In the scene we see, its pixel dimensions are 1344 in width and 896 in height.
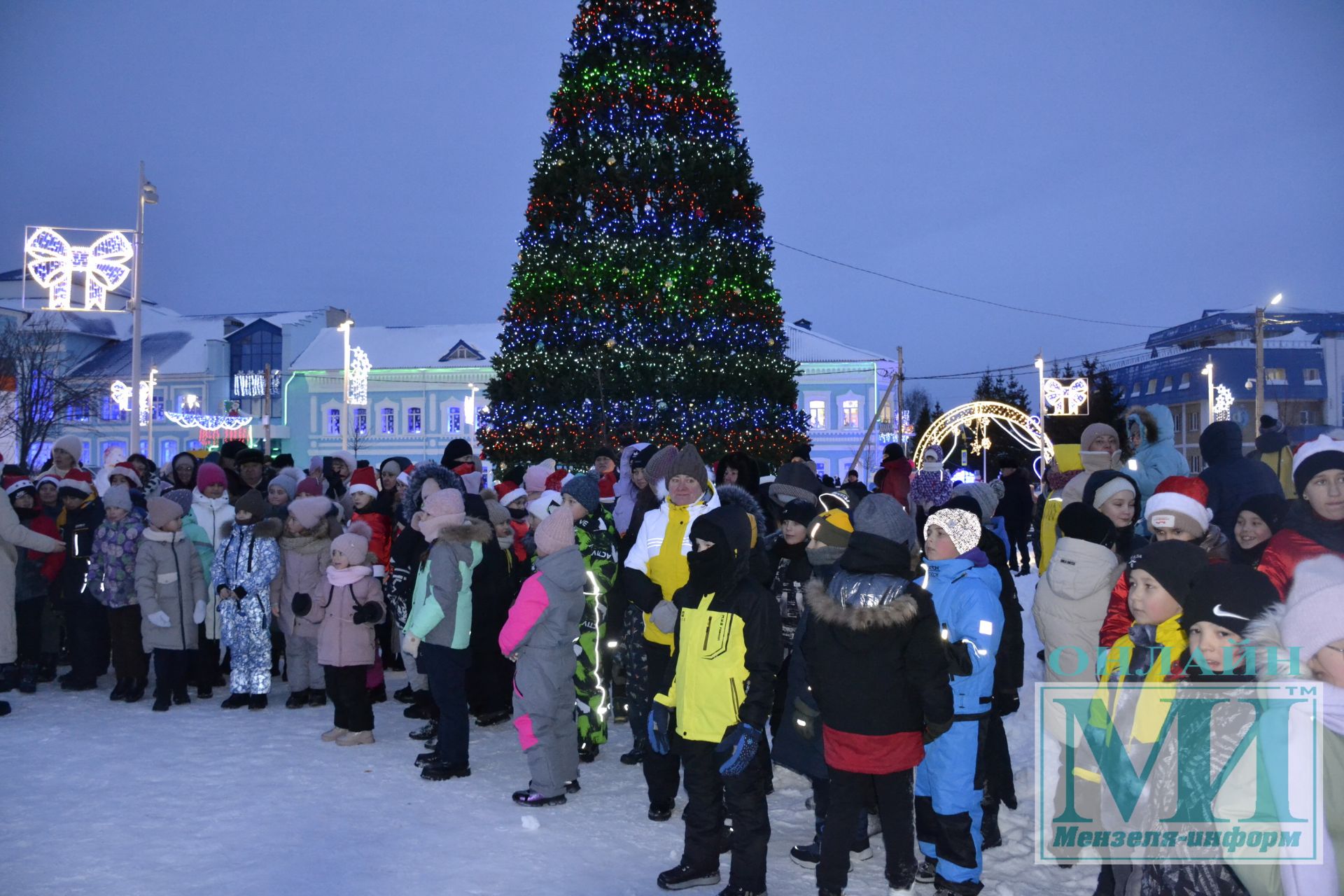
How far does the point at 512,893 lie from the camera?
4.39 metres

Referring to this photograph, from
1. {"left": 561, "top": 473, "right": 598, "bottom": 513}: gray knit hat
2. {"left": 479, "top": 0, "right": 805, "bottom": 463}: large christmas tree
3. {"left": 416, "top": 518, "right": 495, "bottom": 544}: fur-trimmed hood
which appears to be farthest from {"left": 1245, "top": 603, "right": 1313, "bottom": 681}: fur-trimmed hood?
{"left": 479, "top": 0, "right": 805, "bottom": 463}: large christmas tree

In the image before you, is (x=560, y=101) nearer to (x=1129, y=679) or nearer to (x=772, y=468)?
(x=772, y=468)

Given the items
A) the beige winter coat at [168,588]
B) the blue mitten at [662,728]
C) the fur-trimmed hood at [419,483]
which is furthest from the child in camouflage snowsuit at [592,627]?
the beige winter coat at [168,588]

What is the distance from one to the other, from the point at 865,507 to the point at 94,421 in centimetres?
5945

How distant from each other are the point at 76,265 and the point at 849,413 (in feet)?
124

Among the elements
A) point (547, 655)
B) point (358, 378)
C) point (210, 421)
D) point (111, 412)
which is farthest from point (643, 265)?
point (111, 412)

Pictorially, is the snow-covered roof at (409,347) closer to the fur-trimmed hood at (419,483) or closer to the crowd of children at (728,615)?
the crowd of children at (728,615)

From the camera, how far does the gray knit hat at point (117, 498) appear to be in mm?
8469

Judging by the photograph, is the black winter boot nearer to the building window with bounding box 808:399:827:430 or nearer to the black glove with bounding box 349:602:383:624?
the black glove with bounding box 349:602:383:624

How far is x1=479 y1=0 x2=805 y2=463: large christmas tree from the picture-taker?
52.2 feet

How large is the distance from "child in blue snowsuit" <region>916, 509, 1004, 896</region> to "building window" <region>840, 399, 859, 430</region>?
1752 inches

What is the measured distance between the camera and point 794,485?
6.85 metres

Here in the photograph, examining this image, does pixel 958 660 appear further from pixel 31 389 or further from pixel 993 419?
pixel 31 389

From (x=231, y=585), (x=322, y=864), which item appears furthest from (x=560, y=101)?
(x=322, y=864)
